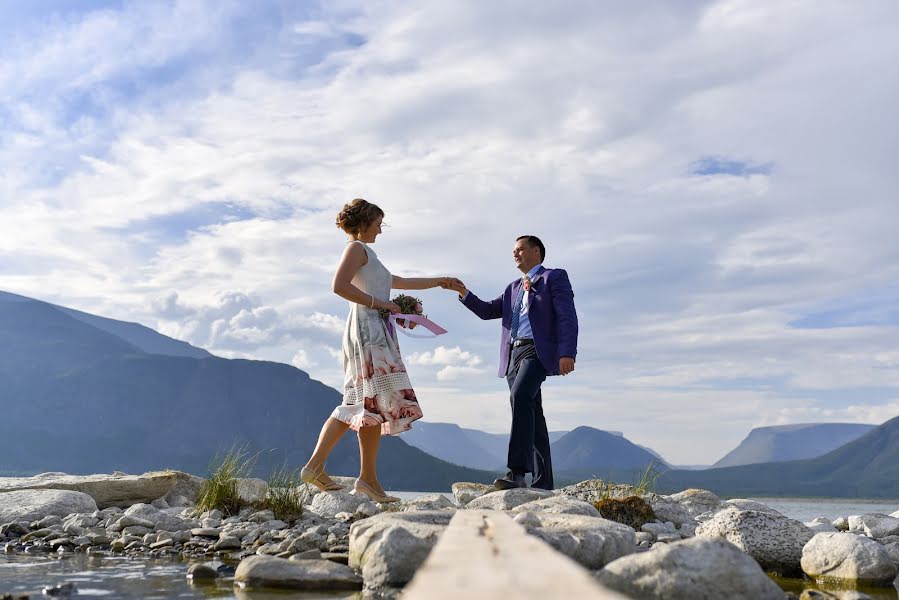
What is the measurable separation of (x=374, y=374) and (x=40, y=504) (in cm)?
383

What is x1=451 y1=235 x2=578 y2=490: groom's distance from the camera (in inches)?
314

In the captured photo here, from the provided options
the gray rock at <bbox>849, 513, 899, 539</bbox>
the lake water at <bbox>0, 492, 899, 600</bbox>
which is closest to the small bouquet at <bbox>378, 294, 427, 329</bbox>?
the lake water at <bbox>0, 492, 899, 600</bbox>

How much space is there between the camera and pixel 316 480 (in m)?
8.17

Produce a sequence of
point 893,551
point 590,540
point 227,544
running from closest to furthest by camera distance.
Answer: point 590,540 < point 893,551 < point 227,544

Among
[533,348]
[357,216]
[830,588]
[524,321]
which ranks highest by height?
[357,216]

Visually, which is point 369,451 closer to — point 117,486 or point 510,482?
point 510,482

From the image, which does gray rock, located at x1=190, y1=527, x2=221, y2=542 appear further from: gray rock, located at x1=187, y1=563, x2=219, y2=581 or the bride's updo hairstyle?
the bride's updo hairstyle

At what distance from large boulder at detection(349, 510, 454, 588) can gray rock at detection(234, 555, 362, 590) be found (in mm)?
115

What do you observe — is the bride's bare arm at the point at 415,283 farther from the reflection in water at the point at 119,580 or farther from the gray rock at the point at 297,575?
the gray rock at the point at 297,575

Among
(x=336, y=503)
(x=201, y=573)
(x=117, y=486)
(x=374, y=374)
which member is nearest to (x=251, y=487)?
(x=117, y=486)

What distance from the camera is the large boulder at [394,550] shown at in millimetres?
4535

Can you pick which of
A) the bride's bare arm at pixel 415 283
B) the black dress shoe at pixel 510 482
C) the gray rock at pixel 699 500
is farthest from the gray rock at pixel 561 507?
the gray rock at pixel 699 500

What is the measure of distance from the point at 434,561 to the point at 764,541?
3.99 m

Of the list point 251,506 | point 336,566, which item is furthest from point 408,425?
point 336,566
